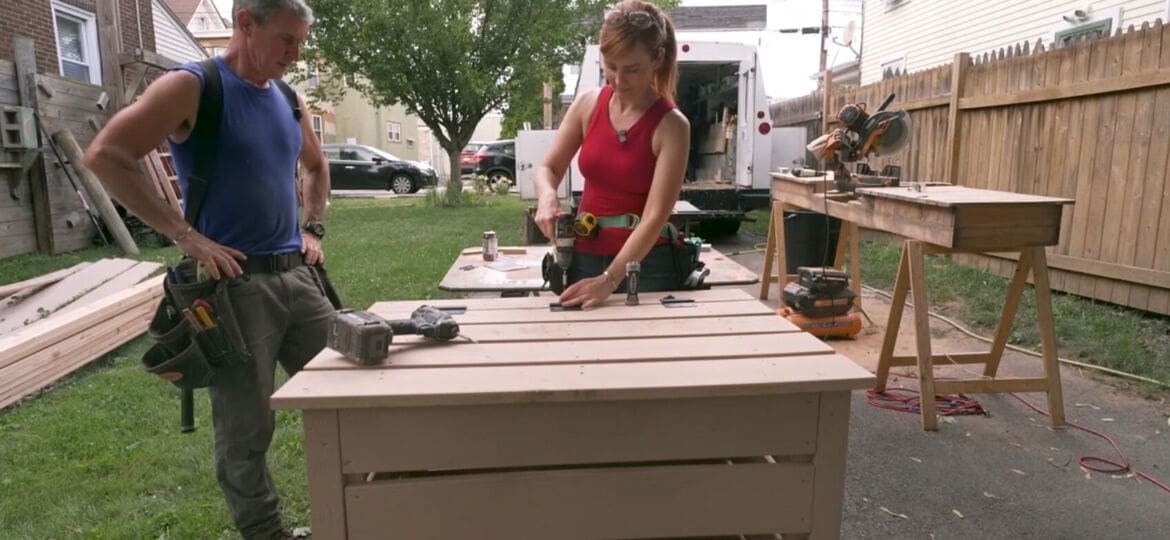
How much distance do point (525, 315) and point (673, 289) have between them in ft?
2.05

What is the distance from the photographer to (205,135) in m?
1.89

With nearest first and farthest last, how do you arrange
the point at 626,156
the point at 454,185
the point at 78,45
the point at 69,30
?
the point at 626,156
the point at 69,30
the point at 78,45
the point at 454,185

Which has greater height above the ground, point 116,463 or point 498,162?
point 498,162

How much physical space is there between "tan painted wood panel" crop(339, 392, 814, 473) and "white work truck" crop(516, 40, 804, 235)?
18.9ft

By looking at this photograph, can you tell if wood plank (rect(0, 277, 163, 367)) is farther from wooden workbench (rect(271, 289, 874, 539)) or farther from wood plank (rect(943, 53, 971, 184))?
wood plank (rect(943, 53, 971, 184))

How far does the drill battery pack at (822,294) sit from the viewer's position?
456cm

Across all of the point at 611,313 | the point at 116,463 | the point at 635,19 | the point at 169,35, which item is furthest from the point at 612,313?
the point at 169,35

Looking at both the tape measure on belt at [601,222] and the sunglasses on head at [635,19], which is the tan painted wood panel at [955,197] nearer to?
the tape measure on belt at [601,222]

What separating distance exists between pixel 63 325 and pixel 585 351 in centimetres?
386

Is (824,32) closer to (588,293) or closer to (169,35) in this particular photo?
(169,35)

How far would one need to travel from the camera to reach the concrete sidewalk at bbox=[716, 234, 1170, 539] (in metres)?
2.48

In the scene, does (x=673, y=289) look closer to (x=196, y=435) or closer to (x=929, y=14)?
(x=196, y=435)

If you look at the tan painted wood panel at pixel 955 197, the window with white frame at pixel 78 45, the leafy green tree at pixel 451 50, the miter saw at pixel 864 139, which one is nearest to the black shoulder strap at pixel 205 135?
the tan painted wood panel at pixel 955 197

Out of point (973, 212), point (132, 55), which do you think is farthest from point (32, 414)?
point (132, 55)
